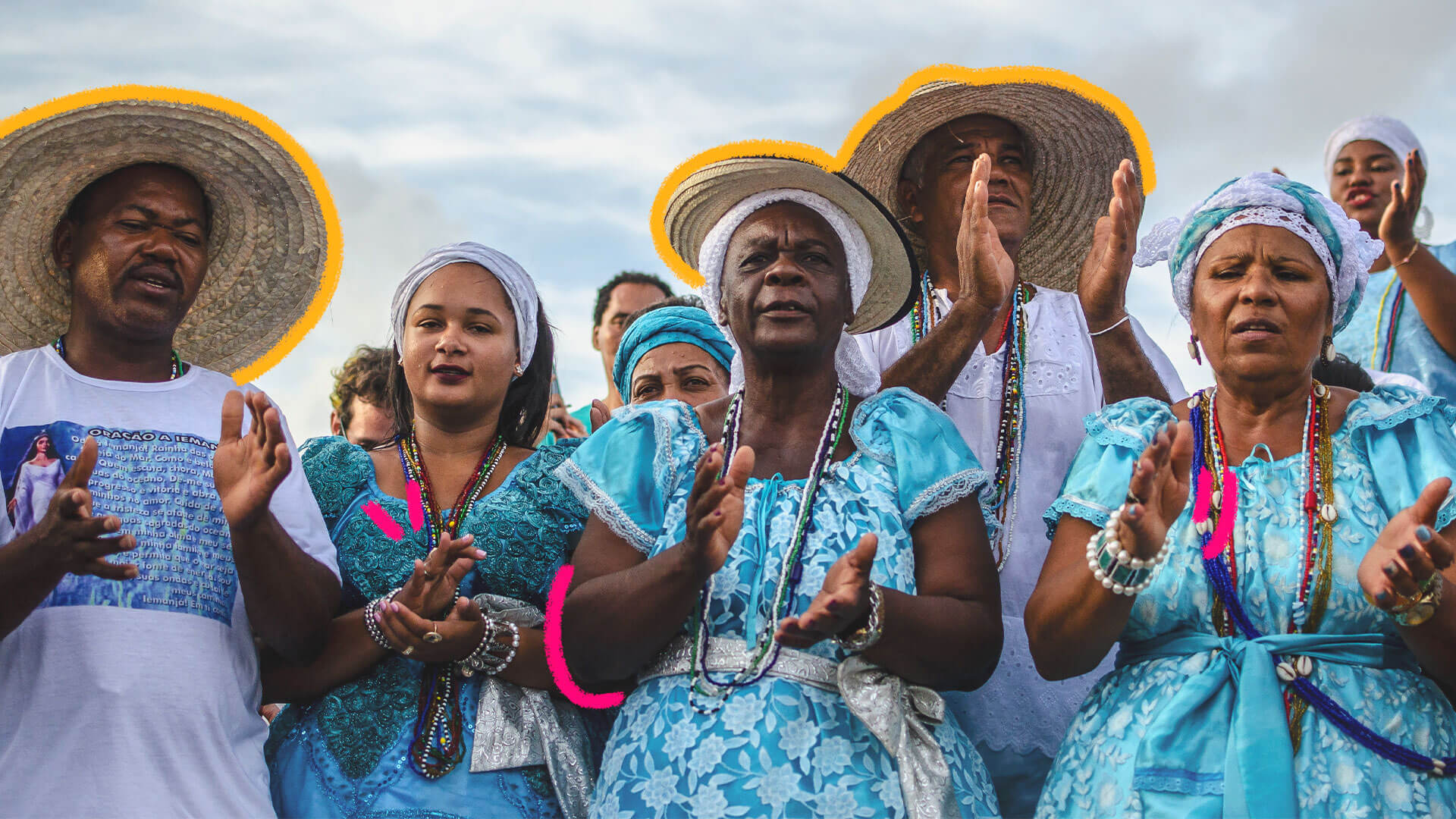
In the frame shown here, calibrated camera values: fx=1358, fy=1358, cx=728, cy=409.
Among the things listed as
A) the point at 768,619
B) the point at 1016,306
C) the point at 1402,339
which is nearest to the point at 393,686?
the point at 768,619

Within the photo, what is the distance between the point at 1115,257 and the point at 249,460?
2.48 meters

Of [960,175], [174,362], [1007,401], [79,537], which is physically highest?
[960,175]

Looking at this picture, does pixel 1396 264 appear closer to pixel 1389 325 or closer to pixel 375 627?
pixel 1389 325

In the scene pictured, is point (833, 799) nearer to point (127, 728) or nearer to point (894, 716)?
point (894, 716)

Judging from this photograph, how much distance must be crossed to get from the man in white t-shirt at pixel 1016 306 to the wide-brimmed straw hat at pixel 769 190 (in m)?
0.18

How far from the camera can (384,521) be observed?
389 cm

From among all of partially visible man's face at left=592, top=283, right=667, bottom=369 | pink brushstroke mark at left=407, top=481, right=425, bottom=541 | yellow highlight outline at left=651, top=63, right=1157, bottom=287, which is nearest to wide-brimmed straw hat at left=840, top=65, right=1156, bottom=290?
yellow highlight outline at left=651, top=63, right=1157, bottom=287

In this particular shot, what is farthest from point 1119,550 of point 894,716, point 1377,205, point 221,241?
point 1377,205

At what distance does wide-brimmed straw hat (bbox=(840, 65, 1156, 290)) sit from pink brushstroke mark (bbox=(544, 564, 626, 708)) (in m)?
1.88

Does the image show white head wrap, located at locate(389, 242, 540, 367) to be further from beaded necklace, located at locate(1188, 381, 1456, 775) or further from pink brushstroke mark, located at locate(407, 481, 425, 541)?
beaded necklace, located at locate(1188, 381, 1456, 775)

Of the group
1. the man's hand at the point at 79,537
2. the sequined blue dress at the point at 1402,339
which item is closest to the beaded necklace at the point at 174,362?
the man's hand at the point at 79,537

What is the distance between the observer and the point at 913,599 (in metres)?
3.06

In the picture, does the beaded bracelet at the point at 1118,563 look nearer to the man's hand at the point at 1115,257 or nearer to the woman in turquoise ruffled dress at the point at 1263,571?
the woman in turquoise ruffled dress at the point at 1263,571

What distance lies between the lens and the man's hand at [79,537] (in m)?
3.03
